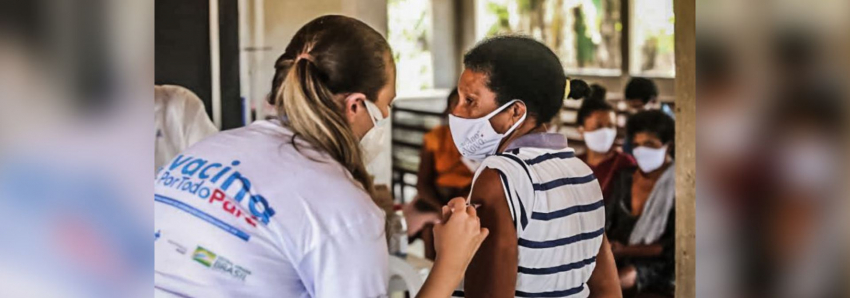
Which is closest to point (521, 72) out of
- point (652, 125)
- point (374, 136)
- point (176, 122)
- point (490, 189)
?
point (490, 189)

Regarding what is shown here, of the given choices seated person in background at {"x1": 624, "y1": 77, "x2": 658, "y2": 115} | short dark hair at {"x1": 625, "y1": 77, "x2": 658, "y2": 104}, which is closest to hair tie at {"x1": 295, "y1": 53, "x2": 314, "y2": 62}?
seated person in background at {"x1": 624, "y1": 77, "x2": 658, "y2": 115}

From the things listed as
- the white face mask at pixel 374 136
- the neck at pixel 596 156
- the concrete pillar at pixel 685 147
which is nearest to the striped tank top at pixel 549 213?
the neck at pixel 596 156

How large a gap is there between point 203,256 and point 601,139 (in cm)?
109

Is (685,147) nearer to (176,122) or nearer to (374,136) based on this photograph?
(374,136)

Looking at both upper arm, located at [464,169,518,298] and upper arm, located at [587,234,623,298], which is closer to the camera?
upper arm, located at [464,169,518,298]

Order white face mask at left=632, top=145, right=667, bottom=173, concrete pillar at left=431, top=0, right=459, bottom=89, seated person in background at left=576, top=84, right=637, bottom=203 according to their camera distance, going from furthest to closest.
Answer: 1. white face mask at left=632, top=145, right=667, bottom=173
2. seated person in background at left=576, top=84, right=637, bottom=203
3. concrete pillar at left=431, top=0, right=459, bottom=89

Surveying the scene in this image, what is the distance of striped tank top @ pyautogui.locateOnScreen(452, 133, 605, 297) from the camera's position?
2.02 metres

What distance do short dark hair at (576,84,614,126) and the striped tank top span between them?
17cm

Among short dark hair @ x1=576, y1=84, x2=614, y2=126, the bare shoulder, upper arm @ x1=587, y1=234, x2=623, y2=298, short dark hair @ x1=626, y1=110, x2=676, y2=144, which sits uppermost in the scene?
short dark hair @ x1=576, y1=84, x2=614, y2=126

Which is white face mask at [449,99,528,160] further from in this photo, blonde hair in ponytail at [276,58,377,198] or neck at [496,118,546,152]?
blonde hair in ponytail at [276,58,377,198]

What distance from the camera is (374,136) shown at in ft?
6.17

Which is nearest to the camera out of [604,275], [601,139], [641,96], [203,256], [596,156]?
[203,256]

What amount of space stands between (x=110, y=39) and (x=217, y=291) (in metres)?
0.46

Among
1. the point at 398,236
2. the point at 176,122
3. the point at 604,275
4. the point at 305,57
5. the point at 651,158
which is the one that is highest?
the point at 305,57
